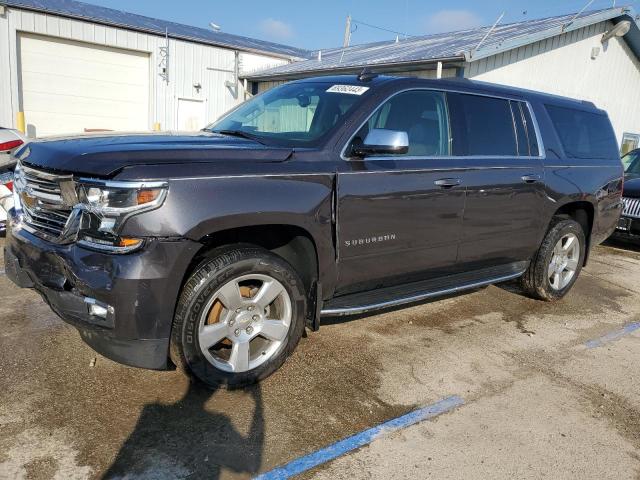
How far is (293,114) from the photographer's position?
407 cm

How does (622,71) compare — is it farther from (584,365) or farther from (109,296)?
(109,296)

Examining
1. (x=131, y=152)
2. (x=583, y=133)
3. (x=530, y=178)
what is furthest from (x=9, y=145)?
(x=583, y=133)

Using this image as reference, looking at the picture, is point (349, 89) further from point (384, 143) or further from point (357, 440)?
point (357, 440)

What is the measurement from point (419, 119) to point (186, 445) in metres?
2.73

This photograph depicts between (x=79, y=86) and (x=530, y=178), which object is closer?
(x=530, y=178)

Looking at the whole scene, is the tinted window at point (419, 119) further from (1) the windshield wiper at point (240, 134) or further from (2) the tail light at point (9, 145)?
(2) the tail light at point (9, 145)

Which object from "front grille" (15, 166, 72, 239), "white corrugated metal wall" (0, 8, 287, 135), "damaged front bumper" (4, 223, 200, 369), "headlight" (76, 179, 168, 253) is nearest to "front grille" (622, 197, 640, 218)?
"damaged front bumper" (4, 223, 200, 369)

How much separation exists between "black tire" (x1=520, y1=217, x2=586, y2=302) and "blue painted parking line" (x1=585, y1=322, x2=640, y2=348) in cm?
72

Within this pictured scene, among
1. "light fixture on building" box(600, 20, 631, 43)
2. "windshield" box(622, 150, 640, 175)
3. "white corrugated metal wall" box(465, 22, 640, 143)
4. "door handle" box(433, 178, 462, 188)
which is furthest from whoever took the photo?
"light fixture on building" box(600, 20, 631, 43)

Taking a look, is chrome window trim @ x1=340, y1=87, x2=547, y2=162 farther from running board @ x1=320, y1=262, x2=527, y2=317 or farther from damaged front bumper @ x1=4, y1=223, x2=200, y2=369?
damaged front bumper @ x1=4, y1=223, x2=200, y2=369

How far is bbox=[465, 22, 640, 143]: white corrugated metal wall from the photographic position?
39.8 feet

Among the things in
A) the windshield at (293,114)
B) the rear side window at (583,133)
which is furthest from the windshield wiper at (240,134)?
the rear side window at (583,133)

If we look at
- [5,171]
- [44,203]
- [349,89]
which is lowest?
[5,171]

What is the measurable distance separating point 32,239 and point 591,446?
3346mm
